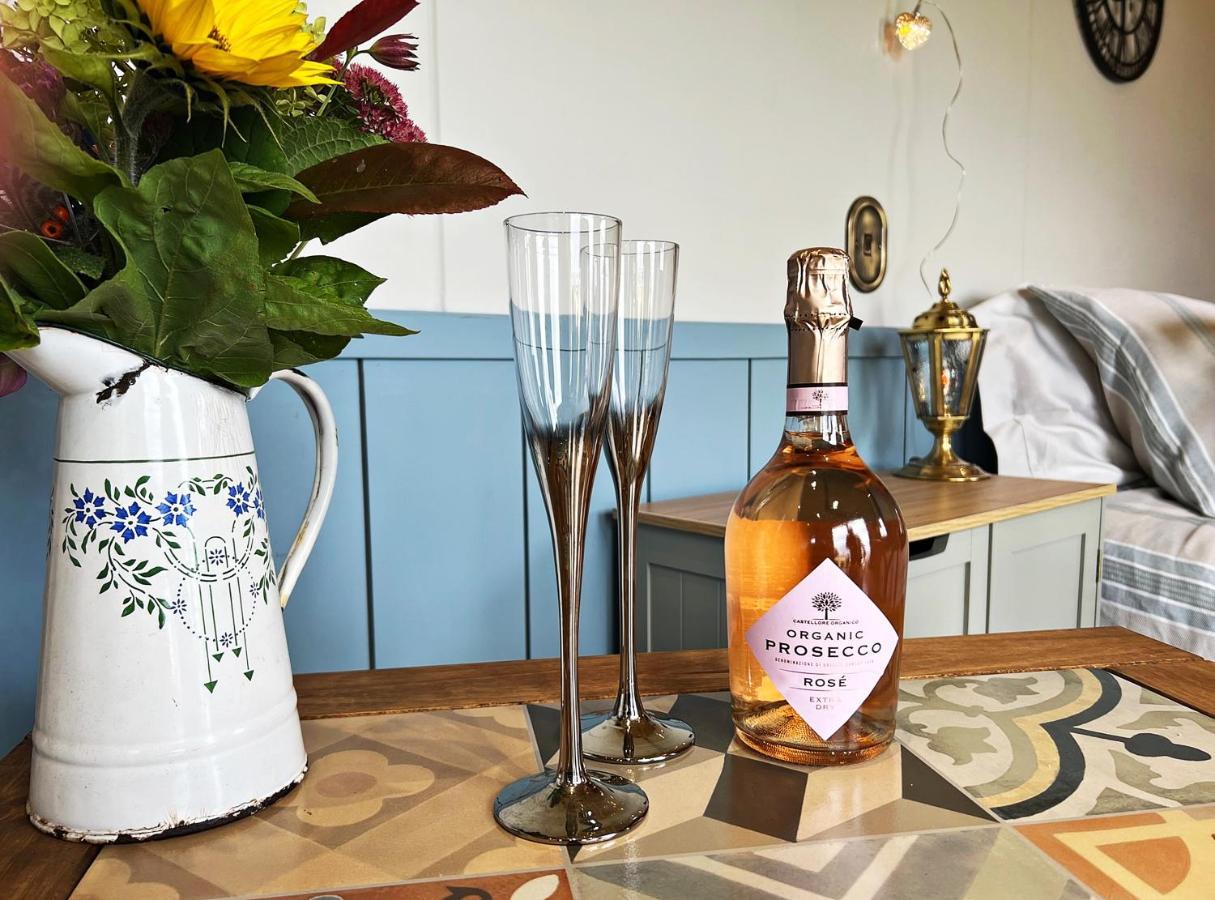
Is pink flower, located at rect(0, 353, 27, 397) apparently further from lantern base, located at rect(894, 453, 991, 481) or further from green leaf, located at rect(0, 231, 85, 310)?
lantern base, located at rect(894, 453, 991, 481)

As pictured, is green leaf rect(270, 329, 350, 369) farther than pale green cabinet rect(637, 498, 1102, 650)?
No

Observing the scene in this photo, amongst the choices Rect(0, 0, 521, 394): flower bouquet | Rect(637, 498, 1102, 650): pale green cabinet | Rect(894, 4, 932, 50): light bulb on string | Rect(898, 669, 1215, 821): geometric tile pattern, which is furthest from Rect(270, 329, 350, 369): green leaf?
Rect(894, 4, 932, 50): light bulb on string

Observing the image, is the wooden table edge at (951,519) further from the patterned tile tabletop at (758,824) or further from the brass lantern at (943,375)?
the patterned tile tabletop at (758,824)

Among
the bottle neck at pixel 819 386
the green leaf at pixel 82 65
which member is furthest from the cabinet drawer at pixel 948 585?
the green leaf at pixel 82 65

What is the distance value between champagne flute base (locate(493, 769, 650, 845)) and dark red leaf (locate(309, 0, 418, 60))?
0.37 meters

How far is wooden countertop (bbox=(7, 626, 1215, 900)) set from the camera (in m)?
0.60

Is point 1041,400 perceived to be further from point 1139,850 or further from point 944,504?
point 1139,850

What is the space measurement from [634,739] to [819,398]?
0.22 meters

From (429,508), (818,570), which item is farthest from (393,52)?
(429,508)

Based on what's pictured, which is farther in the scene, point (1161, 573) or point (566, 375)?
point (1161, 573)

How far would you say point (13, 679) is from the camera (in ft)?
2.64

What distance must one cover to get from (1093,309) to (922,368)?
397 mm

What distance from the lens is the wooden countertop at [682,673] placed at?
0.60 meters

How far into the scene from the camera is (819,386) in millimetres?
470
